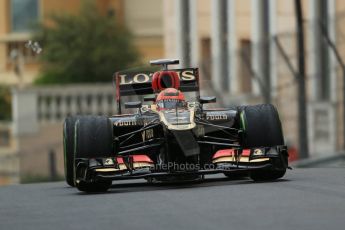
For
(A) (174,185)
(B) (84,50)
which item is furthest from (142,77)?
(B) (84,50)

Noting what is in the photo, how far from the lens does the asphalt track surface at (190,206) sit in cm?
1520

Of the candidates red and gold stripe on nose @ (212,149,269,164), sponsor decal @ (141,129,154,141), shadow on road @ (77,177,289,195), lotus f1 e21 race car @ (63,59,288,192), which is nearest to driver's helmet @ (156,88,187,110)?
lotus f1 e21 race car @ (63,59,288,192)

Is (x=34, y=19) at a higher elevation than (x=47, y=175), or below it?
higher

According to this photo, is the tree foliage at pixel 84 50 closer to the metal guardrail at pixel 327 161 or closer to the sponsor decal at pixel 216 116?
the metal guardrail at pixel 327 161

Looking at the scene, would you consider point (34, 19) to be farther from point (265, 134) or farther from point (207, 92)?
point (265, 134)

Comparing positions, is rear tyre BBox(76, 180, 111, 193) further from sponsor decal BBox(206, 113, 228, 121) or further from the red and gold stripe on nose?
sponsor decal BBox(206, 113, 228, 121)

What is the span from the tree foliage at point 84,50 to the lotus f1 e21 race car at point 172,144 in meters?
32.9

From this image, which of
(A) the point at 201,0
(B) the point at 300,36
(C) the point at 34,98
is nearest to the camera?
(B) the point at 300,36

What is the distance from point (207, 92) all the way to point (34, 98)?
12.0m

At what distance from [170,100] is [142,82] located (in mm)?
1654

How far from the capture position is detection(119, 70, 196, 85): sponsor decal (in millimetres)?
22284

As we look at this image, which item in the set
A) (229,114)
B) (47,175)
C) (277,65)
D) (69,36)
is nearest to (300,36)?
(277,65)

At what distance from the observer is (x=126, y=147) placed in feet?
67.6
